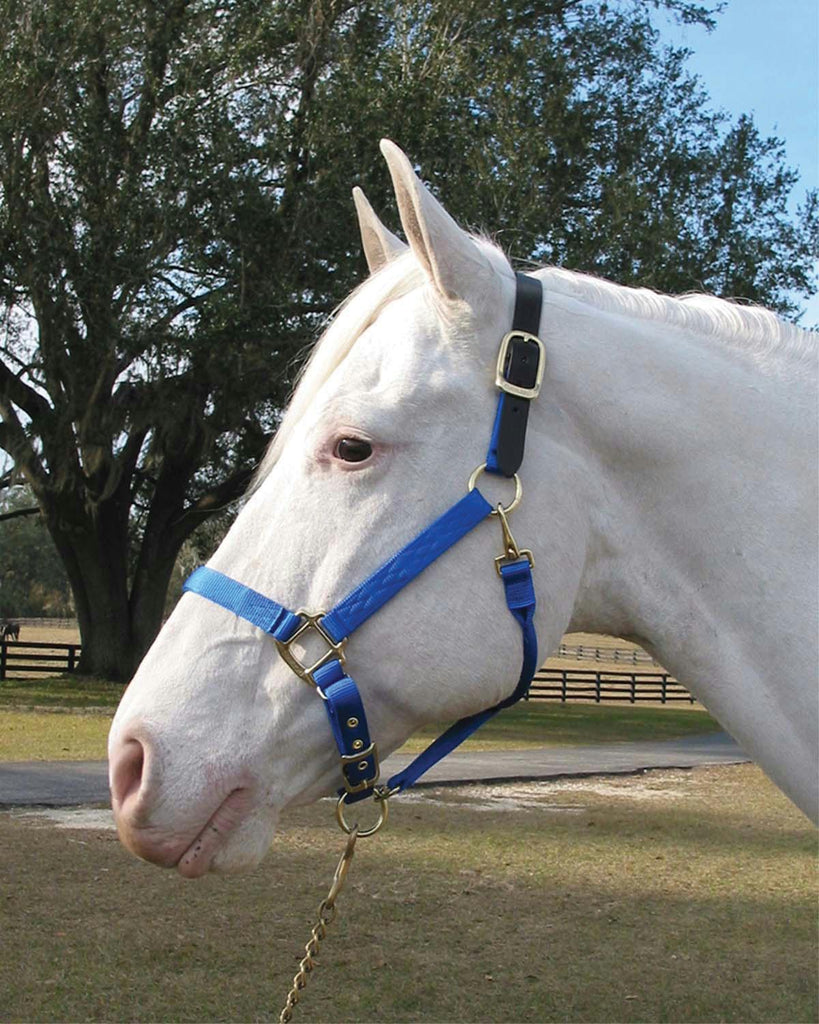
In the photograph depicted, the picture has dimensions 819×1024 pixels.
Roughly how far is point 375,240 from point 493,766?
36.8ft

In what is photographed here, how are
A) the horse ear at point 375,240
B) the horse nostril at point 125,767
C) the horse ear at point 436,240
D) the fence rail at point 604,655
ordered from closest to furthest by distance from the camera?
the horse nostril at point 125,767 → the horse ear at point 436,240 → the horse ear at point 375,240 → the fence rail at point 604,655

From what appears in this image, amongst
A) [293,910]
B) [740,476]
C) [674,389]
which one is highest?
[674,389]

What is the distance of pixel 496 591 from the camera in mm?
1734

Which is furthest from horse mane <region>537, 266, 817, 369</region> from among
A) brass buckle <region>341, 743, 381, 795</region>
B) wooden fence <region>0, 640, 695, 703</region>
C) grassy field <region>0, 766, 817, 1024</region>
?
wooden fence <region>0, 640, 695, 703</region>

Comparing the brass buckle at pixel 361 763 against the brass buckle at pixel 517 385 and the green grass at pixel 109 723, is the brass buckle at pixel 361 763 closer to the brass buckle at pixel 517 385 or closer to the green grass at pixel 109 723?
the brass buckle at pixel 517 385

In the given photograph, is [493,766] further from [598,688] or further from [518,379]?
[598,688]

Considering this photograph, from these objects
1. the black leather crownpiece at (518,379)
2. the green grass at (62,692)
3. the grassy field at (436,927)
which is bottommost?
the green grass at (62,692)

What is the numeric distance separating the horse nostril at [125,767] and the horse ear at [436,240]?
929 mm

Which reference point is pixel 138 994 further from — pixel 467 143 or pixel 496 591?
pixel 467 143

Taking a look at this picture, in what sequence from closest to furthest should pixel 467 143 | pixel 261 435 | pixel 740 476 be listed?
pixel 740 476 < pixel 467 143 < pixel 261 435

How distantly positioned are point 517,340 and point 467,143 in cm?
1438

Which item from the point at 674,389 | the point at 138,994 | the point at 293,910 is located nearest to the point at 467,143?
the point at 293,910

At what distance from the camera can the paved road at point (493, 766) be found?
31.5ft

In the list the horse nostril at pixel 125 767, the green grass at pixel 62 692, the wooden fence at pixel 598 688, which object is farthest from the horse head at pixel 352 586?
the wooden fence at pixel 598 688
